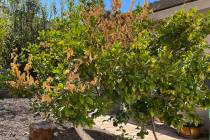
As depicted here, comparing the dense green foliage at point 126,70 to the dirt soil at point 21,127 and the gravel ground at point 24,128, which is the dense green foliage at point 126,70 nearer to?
the gravel ground at point 24,128

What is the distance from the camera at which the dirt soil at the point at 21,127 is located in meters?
7.16

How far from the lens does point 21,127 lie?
7680 millimetres

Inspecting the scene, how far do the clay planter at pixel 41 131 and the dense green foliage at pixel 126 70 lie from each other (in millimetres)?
2343

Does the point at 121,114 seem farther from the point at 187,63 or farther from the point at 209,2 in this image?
the point at 209,2

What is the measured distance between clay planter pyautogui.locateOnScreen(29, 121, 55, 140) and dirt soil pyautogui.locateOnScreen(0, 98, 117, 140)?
0.33m

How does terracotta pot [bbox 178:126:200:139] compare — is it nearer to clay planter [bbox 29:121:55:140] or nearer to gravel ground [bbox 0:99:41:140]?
gravel ground [bbox 0:99:41:140]

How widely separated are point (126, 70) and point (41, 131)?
3434 millimetres

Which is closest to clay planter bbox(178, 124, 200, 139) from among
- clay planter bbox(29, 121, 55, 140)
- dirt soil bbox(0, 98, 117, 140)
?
dirt soil bbox(0, 98, 117, 140)

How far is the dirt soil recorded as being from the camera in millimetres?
7164

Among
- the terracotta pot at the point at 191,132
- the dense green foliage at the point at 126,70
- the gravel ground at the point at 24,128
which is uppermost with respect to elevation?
the dense green foliage at the point at 126,70

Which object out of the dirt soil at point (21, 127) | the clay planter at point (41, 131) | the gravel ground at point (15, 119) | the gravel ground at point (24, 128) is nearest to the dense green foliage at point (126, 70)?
the gravel ground at point (24, 128)

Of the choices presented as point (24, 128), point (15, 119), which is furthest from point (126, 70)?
point (15, 119)

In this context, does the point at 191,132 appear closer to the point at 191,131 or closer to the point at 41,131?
the point at 191,131

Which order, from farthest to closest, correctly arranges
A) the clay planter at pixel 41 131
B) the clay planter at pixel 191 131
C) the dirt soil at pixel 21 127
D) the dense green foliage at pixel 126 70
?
the clay planter at pixel 191 131 → the dirt soil at pixel 21 127 → the clay planter at pixel 41 131 → the dense green foliage at pixel 126 70
